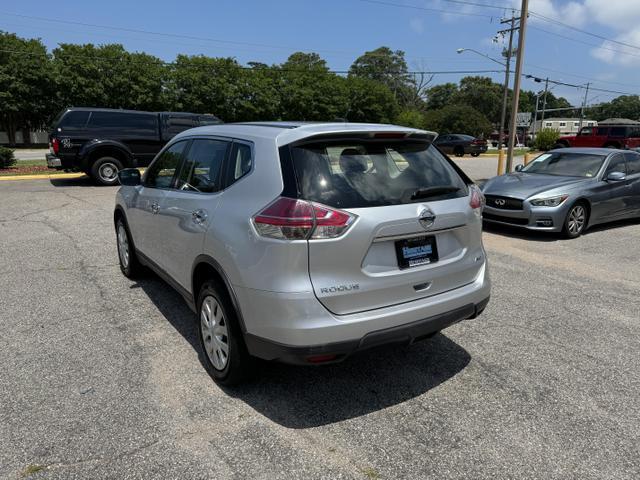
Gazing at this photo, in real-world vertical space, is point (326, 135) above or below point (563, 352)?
above

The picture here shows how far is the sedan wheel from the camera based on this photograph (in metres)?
8.03

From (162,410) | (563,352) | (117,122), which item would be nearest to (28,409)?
(162,410)

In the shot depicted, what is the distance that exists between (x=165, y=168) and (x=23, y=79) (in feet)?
137

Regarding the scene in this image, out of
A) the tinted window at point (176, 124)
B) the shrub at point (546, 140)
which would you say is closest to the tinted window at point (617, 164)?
the tinted window at point (176, 124)

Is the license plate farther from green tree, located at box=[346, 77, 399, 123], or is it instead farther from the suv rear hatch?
green tree, located at box=[346, 77, 399, 123]

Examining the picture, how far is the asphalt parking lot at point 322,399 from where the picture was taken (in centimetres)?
258

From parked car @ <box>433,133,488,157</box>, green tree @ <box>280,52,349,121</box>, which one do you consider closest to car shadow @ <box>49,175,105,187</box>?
parked car @ <box>433,133,488,157</box>

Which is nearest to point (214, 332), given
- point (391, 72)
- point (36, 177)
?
point (36, 177)

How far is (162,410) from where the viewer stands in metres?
3.04

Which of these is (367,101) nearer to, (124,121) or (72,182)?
(124,121)

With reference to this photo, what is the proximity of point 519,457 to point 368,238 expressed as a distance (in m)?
1.43

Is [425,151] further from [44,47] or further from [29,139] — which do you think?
[29,139]

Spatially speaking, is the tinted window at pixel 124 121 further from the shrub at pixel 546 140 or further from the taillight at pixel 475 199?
the shrub at pixel 546 140

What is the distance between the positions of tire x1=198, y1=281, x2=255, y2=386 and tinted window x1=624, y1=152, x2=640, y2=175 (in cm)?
882
